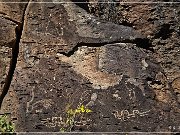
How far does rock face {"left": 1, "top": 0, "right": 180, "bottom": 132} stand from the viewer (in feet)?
17.6

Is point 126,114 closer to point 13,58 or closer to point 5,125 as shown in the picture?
point 5,125

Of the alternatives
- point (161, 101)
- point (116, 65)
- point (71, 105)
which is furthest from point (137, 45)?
point (71, 105)

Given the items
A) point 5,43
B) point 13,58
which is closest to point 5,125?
point 13,58

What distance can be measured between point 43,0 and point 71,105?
194 cm

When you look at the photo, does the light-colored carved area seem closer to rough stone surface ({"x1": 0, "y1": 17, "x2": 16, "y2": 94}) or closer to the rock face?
the rock face

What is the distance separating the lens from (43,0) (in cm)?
650

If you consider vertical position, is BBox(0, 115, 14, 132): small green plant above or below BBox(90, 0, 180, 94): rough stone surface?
below

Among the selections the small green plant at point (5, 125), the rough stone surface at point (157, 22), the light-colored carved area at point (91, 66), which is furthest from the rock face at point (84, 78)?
the rough stone surface at point (157, 22)

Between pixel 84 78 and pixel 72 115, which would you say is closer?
pixel 72 115

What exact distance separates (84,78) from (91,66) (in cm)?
23

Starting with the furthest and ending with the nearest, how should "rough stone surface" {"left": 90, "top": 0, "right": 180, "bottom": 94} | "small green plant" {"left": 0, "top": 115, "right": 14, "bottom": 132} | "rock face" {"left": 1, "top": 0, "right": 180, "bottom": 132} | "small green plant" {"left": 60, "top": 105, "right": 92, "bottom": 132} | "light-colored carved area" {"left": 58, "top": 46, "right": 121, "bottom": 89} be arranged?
1. "rough stone surface" {"left": 90, "top": 0, "right": 180, "bottom": 94}
2. "light-colored carved area" {"left": 58, "top": 46, "right": 121, "bottom": 89}
3. "rock face" {"left": 1, "top": 0, "right": 180, "bottom": 132}
4. "small green plant" {"left": 60, "top": 105, "right": 92, "bottom": 132}
5. "small green plant" {"left": 0, "top": 115, "right": 14, "bottom": 132}

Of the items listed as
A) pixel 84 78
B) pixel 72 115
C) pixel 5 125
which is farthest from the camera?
pixel 84 78

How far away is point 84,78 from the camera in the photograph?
5754mm

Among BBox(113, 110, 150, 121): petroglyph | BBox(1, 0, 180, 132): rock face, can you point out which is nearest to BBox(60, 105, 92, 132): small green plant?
BBox(1, 0, 180, 132): rock face
